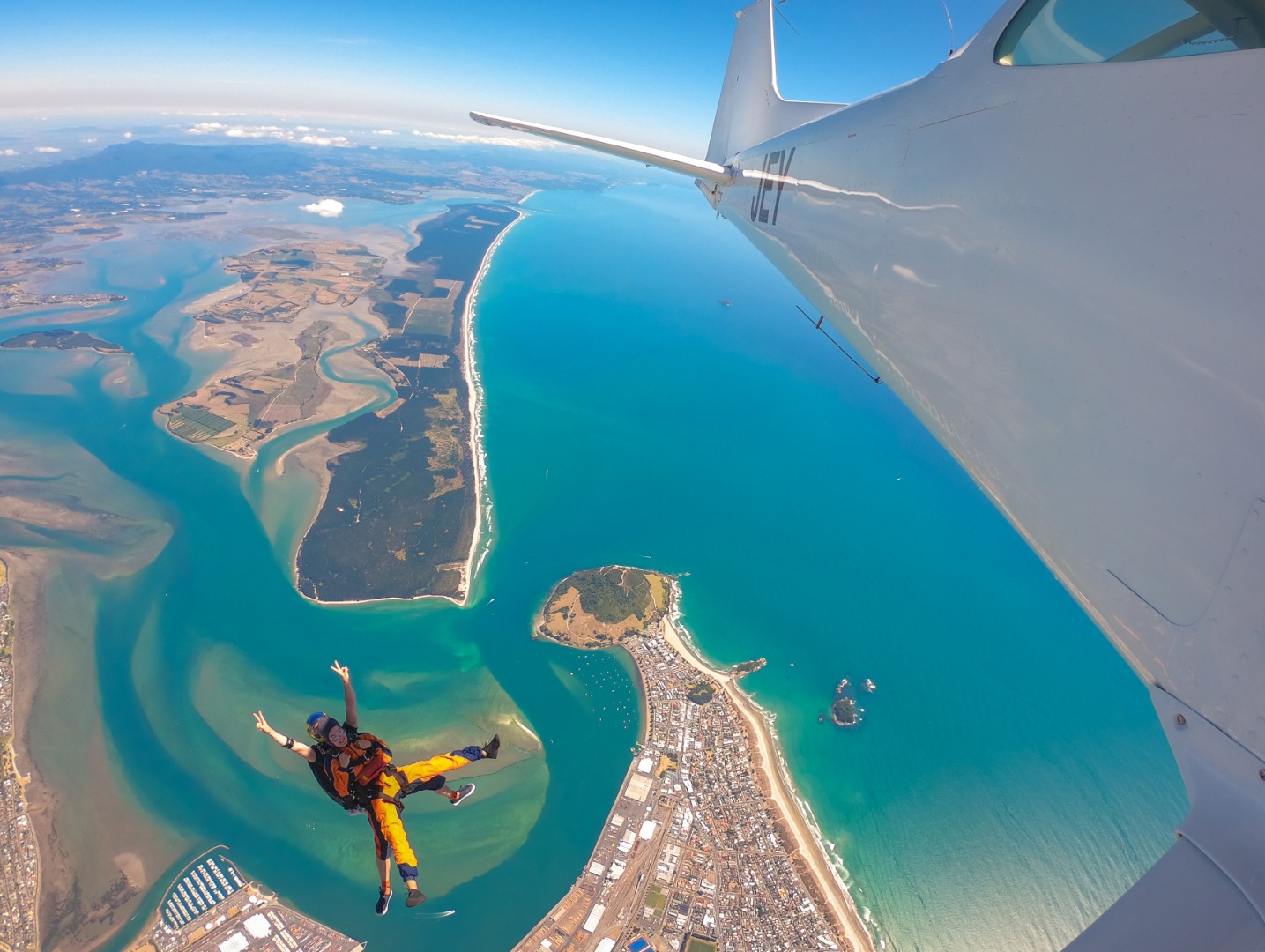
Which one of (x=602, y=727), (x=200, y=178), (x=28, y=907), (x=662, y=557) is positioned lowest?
(x=28, y=907)

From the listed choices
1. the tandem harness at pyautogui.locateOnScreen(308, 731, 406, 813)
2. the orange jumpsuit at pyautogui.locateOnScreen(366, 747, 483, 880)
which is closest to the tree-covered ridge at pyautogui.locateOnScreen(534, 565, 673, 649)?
the orange jumpsuit at pyautogui.locateOnScreen(366, 747, 483, 880)

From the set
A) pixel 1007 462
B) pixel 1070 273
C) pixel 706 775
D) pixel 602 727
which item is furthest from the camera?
pixel 602 727

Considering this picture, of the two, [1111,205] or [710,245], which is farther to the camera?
[710,245]

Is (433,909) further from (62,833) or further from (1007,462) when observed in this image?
(1007,462)

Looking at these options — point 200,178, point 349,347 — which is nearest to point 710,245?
point 349,347

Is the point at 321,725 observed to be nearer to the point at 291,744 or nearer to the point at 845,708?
the point at 291,744

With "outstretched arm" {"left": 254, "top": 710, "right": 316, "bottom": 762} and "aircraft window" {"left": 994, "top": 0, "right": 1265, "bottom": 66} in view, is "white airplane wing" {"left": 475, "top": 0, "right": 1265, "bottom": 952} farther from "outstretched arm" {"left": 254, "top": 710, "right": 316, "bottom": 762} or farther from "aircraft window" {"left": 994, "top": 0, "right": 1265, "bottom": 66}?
"outstretched arm" {"left": 254, "top": 710, "right": 316, "bottom": 762}
